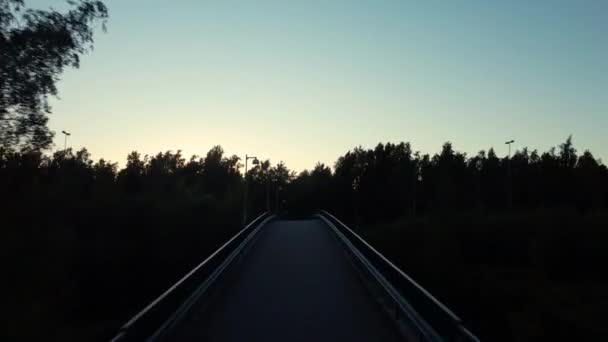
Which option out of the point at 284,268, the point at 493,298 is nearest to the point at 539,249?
the point at 493,298

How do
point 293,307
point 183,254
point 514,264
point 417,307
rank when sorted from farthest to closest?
point 514,264 < point 183,254 < point 293,307 < point 417,307

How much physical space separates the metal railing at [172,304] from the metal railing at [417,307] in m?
3.86

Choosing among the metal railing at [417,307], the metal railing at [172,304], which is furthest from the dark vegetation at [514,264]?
the metal railing at [172,304]

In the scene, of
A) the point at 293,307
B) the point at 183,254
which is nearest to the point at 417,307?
the point at 293,307

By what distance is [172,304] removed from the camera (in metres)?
10.5

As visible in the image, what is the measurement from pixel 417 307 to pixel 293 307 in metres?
3.49

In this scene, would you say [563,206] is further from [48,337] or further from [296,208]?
[296,208]

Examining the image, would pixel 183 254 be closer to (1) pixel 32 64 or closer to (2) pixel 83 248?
(2) pixel 83 248

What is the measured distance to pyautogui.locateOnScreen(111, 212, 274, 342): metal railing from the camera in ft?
26.3

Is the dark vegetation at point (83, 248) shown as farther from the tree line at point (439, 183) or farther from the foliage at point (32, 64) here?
the tree line at point (439, 183)

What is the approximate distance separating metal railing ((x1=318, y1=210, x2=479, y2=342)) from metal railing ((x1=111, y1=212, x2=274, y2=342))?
3.86 meters

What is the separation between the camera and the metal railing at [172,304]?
26.3 ft

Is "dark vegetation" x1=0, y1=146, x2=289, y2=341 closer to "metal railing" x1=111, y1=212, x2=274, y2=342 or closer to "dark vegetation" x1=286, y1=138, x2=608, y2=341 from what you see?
"metal railing" x1=111, y1=212, x2=274, y2=342

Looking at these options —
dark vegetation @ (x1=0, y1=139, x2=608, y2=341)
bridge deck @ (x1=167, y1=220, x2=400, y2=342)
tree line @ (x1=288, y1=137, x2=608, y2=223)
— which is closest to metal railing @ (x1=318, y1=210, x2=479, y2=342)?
bridge deck @ (x1=167, y1=220, x2=400, y2=342)
